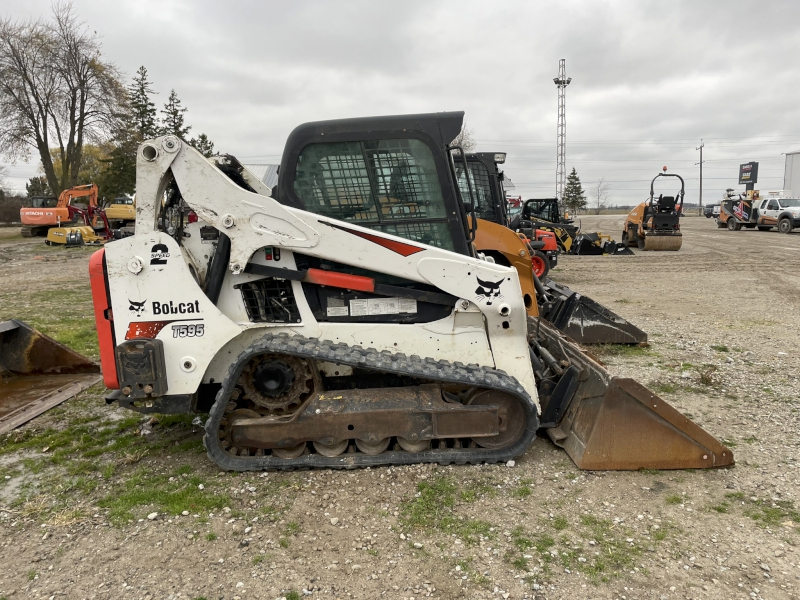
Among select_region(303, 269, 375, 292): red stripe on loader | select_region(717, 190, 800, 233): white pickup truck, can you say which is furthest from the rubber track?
select_region(717, 190, 800, 233): white pickup truck

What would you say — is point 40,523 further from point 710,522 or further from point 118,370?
point 710,522

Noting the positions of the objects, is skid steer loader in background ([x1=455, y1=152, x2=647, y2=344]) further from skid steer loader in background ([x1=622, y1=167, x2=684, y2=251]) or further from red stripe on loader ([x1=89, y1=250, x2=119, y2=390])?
skid steer loader in background ([x1=622, y1=167, x2=684, y2=251])

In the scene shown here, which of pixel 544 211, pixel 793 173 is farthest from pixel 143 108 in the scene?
pixel 793 173

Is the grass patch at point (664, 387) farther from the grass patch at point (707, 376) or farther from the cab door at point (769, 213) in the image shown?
the cab door at point (769, 213)

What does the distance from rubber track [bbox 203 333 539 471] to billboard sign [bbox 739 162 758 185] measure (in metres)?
81.3

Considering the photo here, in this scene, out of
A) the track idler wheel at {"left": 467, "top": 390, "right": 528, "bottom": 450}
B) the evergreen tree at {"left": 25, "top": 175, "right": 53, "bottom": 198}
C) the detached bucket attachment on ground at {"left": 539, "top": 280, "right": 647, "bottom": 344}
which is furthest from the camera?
the evergreen tree at {"left": 25, "top": 175, "right": 53, "bottom": 198}

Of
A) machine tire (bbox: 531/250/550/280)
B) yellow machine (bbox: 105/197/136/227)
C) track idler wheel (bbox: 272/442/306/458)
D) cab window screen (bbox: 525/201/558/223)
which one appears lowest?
track idler wheel (bbox: 272/442/306/458)

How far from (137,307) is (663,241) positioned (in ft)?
69.8

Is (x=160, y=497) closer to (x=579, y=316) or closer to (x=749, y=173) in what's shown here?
(x=579, y=316)

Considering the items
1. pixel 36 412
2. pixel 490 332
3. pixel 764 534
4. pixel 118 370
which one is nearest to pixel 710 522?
pixel 764 534

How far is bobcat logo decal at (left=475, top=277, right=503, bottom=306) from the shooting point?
12.8ft

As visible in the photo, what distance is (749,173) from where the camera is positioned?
71.8 meters

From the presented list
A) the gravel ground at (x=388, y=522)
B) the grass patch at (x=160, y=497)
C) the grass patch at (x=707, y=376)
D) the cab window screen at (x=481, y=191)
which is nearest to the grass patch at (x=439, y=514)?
the gravel ground at (x=388, y=522)

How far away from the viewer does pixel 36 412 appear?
497cm
